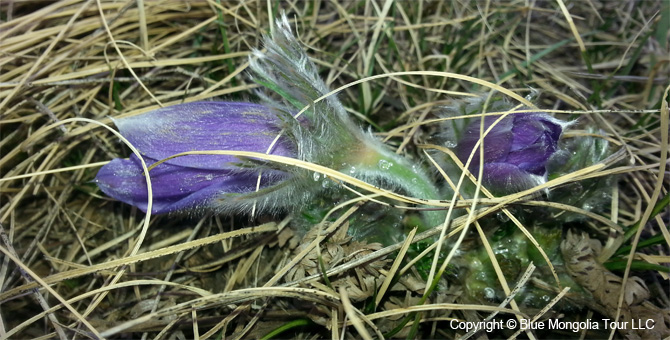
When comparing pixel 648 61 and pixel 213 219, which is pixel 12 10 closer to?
pixel 213 219

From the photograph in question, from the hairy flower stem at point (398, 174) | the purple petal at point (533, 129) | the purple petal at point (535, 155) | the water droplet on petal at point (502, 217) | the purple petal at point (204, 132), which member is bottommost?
the water droplet on petal at point (502, 217)

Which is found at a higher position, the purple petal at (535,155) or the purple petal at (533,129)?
the purple petal at (533,129)

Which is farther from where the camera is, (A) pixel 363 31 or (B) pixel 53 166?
(A) pixel 363 31

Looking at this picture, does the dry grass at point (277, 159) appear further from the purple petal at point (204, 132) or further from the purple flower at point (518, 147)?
the purple petal at point (204, 132)

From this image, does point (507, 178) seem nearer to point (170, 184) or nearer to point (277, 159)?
point (277, 159)

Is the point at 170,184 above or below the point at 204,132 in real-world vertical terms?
below

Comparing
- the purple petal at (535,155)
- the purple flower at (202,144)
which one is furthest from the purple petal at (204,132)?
the purple petal at (535,155)

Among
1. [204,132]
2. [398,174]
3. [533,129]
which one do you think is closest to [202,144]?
[204,132]

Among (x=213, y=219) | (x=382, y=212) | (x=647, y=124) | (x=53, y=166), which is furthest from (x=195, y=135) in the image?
(x=647, y=124)
